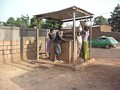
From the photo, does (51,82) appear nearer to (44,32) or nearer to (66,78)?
(66,78)

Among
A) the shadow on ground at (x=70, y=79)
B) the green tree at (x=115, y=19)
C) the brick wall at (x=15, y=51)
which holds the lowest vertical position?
the shadow on ground at (x=70, y=79)

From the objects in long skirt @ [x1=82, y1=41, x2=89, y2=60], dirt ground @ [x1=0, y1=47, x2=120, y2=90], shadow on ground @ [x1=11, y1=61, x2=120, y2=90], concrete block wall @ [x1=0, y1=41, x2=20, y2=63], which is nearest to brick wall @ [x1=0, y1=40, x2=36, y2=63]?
concrete block wall @ [x1=0, y1=41, x2=20, y2=63]

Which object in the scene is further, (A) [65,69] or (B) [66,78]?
(A) [65,69]

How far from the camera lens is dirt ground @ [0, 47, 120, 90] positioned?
261 inches

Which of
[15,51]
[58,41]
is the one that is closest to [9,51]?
[15,51]

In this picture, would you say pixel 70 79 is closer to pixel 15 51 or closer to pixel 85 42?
pixel 85 42

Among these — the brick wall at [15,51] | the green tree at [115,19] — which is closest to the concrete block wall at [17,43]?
the brick wall at [15,51]

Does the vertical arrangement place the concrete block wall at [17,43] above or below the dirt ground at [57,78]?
above

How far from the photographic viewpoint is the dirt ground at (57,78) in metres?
6.62

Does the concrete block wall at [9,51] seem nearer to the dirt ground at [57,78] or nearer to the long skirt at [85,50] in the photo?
the dirt ground at [57,78]

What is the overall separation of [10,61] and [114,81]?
5.31 m

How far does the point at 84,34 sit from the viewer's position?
1022cm

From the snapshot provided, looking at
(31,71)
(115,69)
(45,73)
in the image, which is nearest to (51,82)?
(45,73)

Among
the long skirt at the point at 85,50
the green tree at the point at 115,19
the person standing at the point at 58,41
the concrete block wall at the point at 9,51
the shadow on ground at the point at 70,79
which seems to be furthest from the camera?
the green tree at the point at 115,19
